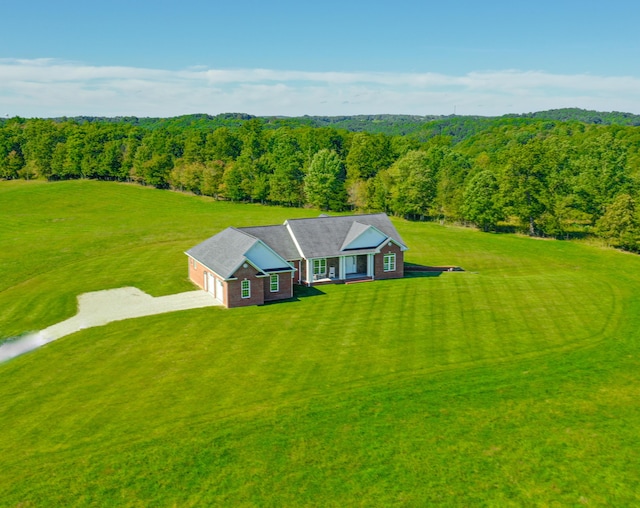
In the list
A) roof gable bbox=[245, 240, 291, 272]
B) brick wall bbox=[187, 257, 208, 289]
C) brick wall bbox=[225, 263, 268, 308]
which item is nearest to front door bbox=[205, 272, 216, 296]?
brick wall bbox=[187, 257, 208, 289]

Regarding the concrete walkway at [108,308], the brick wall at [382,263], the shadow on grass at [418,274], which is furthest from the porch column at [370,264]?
the concrete walkway at [108,308]

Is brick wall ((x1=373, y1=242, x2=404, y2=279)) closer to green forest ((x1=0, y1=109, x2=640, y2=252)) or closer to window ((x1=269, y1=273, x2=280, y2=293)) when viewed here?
window ((x1=269, y1=273, x2=280, y2=293))

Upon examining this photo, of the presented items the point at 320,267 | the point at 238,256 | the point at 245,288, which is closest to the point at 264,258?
the point at 238,256

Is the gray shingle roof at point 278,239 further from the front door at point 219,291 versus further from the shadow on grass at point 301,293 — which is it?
the front door at point 219,291

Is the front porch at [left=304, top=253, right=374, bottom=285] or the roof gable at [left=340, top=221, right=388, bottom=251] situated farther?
the roof gable at [left=340, top=221, right=388, bottom=251]

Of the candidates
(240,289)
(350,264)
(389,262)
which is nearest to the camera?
(240,289)

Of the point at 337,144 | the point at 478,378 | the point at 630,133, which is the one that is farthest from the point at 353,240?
the point at 630,133

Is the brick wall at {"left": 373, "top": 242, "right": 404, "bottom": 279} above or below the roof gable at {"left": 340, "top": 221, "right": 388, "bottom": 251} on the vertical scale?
below

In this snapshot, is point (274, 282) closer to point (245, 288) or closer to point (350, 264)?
point (245, 288)
